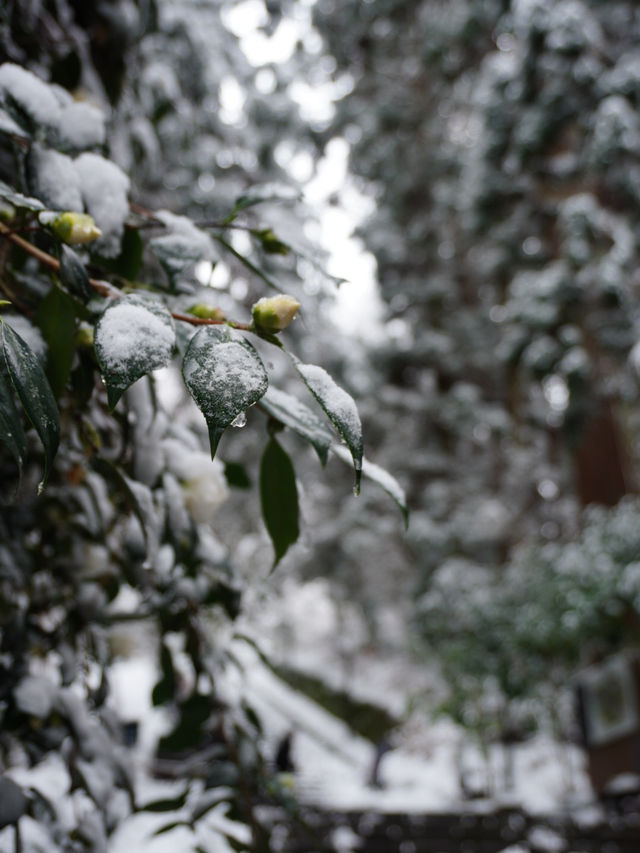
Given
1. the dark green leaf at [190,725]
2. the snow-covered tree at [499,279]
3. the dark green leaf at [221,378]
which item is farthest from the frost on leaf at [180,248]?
the snow-covered tree at [499,279]

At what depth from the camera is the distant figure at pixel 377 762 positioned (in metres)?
6.38

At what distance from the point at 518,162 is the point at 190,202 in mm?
2552

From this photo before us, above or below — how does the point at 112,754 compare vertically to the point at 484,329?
below

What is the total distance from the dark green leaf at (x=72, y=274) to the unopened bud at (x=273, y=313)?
0.44 feet

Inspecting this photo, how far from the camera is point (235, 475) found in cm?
77

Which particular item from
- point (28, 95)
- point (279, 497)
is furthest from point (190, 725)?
point (28, 95)

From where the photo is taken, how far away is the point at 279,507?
525mm

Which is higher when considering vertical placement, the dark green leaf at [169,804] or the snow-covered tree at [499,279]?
the snow-covered tree at [499,279]

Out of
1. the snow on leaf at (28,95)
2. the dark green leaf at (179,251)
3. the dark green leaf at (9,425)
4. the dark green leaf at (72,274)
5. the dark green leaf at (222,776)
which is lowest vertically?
the dark green leaf at (222,776)

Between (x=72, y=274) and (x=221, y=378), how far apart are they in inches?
7.2

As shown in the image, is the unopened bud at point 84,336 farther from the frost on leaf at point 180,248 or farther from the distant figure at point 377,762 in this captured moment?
the distant figure at point 377,762

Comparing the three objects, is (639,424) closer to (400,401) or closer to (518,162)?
(400,401)

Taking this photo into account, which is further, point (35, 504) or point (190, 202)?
point (190, 202)

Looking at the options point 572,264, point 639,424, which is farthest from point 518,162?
point 639,424
